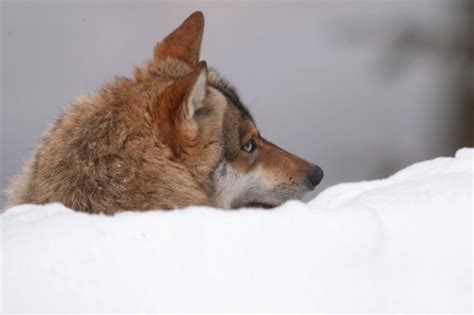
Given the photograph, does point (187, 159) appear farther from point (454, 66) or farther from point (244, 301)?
point (454, 66)

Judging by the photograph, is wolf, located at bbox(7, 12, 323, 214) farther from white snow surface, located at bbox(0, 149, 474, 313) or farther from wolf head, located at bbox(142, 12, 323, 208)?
white snow surface, located at bbox(0, 149, 474, 313)

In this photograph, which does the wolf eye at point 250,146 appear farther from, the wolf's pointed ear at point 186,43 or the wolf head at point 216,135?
the wolf's pointed ear at point 186,43

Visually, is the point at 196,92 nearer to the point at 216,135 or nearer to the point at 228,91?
the point at 216,135

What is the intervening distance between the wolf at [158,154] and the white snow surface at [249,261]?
1.06 m

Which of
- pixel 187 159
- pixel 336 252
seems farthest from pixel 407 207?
pixel 187 159

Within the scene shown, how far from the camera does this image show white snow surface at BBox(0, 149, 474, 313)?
83.0 inches

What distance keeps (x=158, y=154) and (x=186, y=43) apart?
114 centimetres

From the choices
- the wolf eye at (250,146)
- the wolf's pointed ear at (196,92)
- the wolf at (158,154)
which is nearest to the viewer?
the wolf at (158,154)

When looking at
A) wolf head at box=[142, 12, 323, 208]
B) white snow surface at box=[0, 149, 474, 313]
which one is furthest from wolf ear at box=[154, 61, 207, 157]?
white snow surface at box=[0, 149, 474, 313]

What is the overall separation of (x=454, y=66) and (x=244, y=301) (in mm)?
9662

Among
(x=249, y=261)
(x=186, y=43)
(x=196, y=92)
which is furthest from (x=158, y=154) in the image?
(x=249, y=261)

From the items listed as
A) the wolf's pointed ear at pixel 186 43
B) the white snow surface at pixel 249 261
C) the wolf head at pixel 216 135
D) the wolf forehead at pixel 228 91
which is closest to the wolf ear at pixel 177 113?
the wolf head at pixel 216 135

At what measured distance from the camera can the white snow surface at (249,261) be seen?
211 cm

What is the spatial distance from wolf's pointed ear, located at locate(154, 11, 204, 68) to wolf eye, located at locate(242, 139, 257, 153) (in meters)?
0.59
